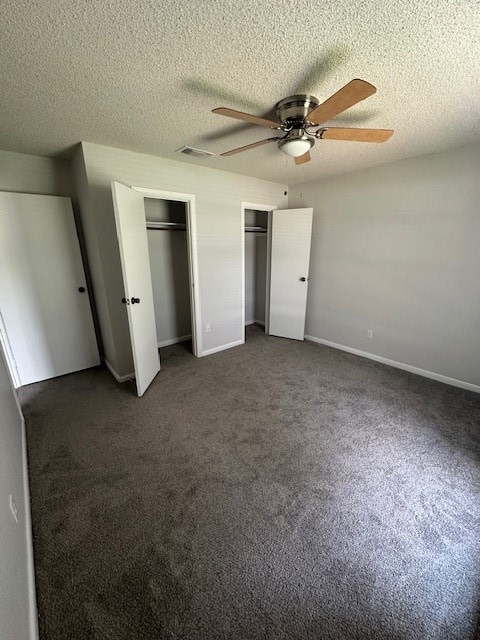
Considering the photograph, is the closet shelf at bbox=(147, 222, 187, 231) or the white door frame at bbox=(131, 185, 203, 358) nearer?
the white door frame at bbox=(131, 185, 203, 358)

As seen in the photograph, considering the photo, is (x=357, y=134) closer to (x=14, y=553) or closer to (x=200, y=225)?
(x=200, y=225)

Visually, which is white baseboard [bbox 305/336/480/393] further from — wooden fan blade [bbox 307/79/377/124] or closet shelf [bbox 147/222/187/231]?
wooden fan blade [bbox 307/79/377/124]

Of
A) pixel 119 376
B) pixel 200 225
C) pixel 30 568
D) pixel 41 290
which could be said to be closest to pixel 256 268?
pixel 200 225

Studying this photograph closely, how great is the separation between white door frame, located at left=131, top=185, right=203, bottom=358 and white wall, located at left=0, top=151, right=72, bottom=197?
35.0 inches

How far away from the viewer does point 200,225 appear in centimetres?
313

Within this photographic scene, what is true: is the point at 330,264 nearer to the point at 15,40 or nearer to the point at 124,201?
the point at 124,201

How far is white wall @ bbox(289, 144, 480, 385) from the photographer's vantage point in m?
2.58

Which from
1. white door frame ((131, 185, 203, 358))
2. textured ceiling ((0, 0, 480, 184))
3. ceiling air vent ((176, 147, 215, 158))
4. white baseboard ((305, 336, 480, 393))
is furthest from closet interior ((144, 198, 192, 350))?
white baseboard ((305, 336, 480, 393))

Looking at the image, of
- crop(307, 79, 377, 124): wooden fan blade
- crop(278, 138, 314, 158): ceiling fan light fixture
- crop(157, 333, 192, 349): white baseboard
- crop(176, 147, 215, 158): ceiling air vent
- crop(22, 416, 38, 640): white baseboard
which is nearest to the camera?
crop(22, 416, 38, 640): white baseboard

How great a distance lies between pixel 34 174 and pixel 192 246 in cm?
173

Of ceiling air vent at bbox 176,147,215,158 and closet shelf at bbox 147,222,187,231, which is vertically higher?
ceiling air vent at bbox 176,147,215,158

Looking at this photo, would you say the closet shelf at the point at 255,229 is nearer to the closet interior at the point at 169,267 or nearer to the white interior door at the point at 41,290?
the closet interior at the point at 169,267

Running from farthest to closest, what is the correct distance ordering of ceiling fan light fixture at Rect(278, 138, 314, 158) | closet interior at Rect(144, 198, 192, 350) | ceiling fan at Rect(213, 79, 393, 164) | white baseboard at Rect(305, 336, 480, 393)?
closet interior at Rect(144, 198, 192, 350), white baseboard at Rect(305, 336, 480, 393), ceiling fan light fixture at Rect(278, 138, 314, 158), ceiling fan at Rect(213, 79, 393, 164)

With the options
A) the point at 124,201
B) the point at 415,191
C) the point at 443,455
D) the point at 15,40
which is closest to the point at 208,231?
the point at 124,201
